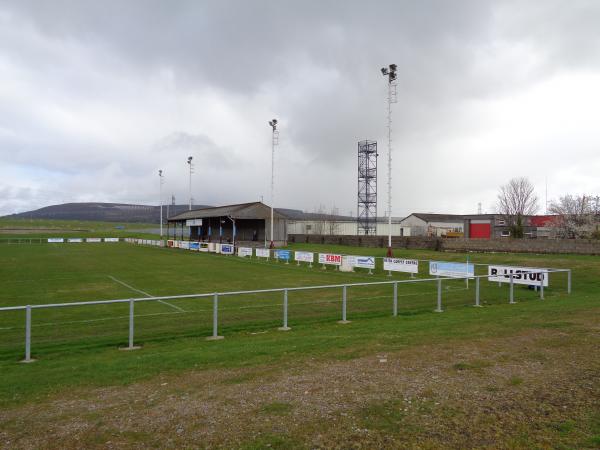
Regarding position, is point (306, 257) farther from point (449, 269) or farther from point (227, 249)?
point (227, 249)

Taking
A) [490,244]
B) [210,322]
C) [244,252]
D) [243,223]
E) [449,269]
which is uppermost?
[243,223]

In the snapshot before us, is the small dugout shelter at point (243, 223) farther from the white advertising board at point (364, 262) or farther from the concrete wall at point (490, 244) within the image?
the white advertising board at point (364, 262)

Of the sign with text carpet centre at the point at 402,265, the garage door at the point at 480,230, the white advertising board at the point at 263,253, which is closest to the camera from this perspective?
the sign with text carpet centre at the point at 402,265

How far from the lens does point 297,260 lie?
34.8 meters

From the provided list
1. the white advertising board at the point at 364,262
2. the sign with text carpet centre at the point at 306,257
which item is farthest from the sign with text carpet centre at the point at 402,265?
the sign with text carpet centre at the point at 306,257

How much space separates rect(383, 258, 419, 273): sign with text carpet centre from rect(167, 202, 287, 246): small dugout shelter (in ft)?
89.1

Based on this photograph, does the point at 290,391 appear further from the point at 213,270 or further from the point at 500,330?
the point at 213,270

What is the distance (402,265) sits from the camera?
25.6 meters

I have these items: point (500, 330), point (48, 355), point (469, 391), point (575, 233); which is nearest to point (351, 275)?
point (500, 330)

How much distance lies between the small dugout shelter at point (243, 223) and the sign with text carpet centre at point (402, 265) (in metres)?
27.2

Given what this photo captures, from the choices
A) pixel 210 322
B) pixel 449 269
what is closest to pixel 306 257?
pixel 449 269

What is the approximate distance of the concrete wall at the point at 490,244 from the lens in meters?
31.2

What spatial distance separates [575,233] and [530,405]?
163 feet

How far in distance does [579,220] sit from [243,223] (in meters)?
46.1
